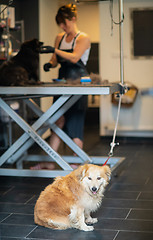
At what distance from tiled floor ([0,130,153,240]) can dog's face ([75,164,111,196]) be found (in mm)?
291

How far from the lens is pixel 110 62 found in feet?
20.9

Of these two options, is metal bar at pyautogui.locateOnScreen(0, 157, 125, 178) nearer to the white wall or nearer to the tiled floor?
the tiled floor

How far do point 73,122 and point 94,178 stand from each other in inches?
75.1

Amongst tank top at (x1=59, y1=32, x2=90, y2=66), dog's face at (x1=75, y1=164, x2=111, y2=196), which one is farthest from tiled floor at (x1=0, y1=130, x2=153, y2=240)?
tank top at (x1=59, y1=32, x2=90, y2=66)

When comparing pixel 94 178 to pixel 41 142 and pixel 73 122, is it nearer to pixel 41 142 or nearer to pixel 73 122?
pixel 41 142

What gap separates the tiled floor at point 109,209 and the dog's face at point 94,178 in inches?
11.4

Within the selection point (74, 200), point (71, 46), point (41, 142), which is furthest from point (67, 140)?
point (74, 200)

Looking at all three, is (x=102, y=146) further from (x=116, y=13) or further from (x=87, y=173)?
(x=87, y=173)

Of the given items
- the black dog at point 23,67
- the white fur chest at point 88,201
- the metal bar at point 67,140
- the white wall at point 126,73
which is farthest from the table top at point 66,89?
the white wall at point 126,73

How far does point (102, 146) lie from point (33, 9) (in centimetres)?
220

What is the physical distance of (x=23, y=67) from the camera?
3.87m

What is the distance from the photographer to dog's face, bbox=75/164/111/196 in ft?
8.33

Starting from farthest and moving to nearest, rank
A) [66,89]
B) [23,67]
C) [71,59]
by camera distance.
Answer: [71,59] < [23,67] < [66,89]

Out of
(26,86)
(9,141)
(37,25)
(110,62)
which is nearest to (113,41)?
(110,62)
